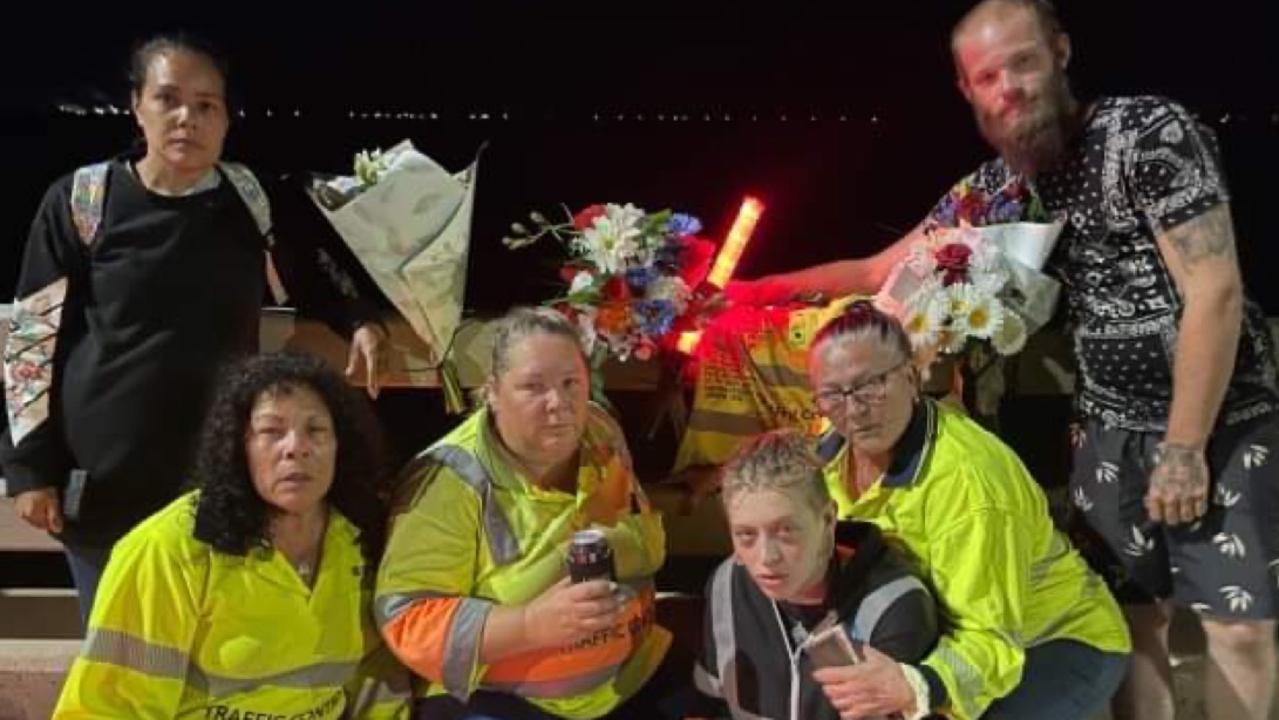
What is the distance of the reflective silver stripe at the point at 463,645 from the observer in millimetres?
2600

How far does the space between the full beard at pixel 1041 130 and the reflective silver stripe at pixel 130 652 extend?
1826 mm

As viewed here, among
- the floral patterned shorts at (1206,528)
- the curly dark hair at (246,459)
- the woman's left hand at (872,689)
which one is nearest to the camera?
the woman's left hand at (872,689)

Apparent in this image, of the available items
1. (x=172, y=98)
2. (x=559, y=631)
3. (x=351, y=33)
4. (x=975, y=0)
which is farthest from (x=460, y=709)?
(x=975, y=0)

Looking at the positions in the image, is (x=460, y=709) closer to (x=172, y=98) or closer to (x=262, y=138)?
(x=172, y=98)

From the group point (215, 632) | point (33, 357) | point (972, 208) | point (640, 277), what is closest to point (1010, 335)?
point (972, 208)

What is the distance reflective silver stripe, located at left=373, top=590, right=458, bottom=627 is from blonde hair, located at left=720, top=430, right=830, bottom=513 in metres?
0.57

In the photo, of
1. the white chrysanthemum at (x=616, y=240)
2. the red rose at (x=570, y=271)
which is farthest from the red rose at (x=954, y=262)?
the red rose at (x=570, y=271)

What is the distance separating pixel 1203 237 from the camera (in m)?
2.73

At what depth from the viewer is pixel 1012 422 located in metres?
4.16

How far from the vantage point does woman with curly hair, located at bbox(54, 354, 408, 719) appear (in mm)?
2520

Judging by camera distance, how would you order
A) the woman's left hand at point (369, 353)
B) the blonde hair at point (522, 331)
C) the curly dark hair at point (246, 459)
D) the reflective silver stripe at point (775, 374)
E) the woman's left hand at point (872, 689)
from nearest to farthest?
the woman's left hand at point (872, 689) < the curly dark hair at point (246, 459) < the blonde hair at point (522, 331) < the woman's left hand at point (369, 353) < the reflective silver stripe at point (775, 374)

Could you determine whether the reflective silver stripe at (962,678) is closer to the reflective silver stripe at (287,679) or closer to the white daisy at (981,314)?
the white daisy at (981,314)

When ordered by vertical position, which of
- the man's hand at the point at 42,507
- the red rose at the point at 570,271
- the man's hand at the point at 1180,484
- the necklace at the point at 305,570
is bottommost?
the necklace at the point at 305,570

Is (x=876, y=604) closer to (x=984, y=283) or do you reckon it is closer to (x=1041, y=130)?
(x=984, y=283)
